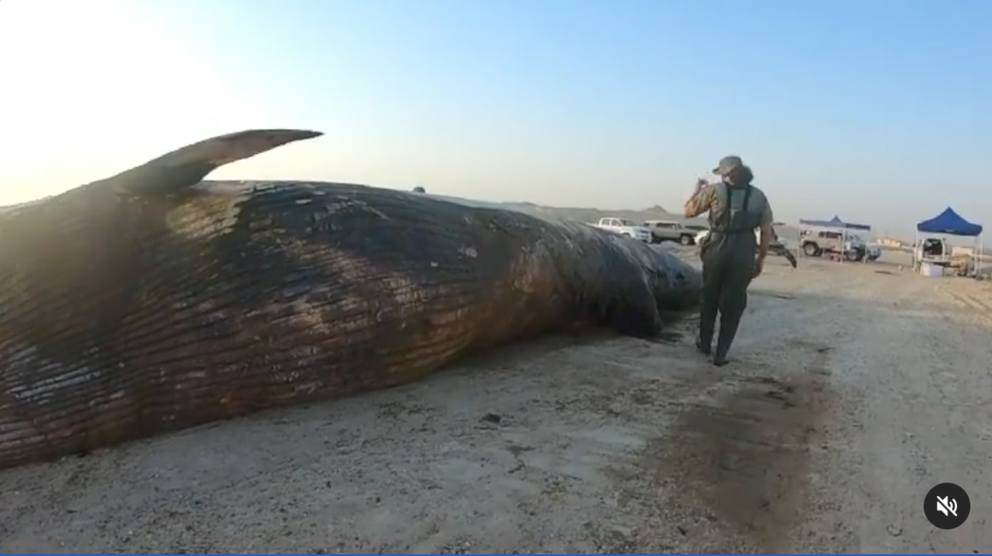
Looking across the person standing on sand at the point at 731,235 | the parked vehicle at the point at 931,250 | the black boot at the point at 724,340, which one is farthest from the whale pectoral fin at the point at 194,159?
the parked vehicle at the point at 931,250

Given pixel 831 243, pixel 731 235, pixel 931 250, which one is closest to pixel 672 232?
pixel 831 243

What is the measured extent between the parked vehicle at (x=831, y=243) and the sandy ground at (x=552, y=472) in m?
38.6

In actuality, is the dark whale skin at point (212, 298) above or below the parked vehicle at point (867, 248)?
above

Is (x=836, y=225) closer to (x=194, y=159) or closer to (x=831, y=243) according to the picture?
(x=831, y=243)

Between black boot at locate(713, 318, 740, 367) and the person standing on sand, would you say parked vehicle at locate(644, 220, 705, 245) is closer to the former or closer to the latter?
the person standing on sand

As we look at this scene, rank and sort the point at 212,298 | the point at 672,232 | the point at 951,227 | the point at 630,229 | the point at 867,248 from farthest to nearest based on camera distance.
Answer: the point at 672,232 → the point at 867,248 → the point at 630,229 → the point at 951,227 → the point at 212,298

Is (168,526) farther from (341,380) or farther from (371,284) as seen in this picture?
(371,284)

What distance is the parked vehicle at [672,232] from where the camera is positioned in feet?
154

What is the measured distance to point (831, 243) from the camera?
43.5 m


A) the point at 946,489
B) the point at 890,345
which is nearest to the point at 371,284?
the point at 946,489

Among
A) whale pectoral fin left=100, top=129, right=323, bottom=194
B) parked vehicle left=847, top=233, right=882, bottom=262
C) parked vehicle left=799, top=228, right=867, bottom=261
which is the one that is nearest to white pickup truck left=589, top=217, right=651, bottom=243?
parked vehicle left=799, top=228, right=867, bottom=261

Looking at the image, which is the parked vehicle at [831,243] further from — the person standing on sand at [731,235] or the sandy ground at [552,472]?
the sandy ground at [552,472]

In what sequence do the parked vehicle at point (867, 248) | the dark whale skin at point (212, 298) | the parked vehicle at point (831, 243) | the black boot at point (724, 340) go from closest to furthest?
1. the dark whale skin at point (212, 298)
2. the black boot at point (724, 340)
3. the parked vehicle at point (831, 243)
4. the parked vehicle at point (867, 248)

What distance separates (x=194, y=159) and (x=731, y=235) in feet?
15.0
